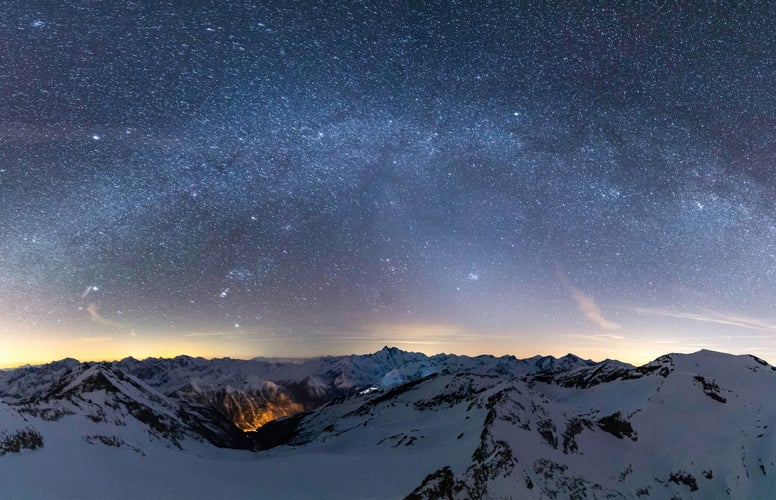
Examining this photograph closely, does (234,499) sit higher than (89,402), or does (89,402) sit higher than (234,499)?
(89,402)

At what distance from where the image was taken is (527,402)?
159875 mm

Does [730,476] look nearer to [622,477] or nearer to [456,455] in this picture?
[622,477]

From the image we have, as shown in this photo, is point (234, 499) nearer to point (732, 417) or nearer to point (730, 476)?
point (730, 476)

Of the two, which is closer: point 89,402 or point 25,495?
point 25,495

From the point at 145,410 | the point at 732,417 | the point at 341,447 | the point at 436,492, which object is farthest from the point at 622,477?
the point at 145,410

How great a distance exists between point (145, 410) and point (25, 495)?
8641cm

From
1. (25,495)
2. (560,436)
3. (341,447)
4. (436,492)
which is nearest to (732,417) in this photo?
(560,436)

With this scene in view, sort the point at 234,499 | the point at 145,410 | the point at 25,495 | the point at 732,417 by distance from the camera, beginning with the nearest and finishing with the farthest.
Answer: the point at 25,495, the point at 234,499, the point at 732,417, the point at 145,410

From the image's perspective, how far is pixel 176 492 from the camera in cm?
12481

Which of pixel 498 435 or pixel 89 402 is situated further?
pixel 89 402

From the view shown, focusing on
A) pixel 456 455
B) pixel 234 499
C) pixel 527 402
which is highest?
pixel 527 402

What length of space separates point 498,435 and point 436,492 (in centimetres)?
3038

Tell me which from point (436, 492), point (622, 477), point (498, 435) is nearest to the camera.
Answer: point (436, 492)

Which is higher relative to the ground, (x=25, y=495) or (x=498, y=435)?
(x=498, y=435)
